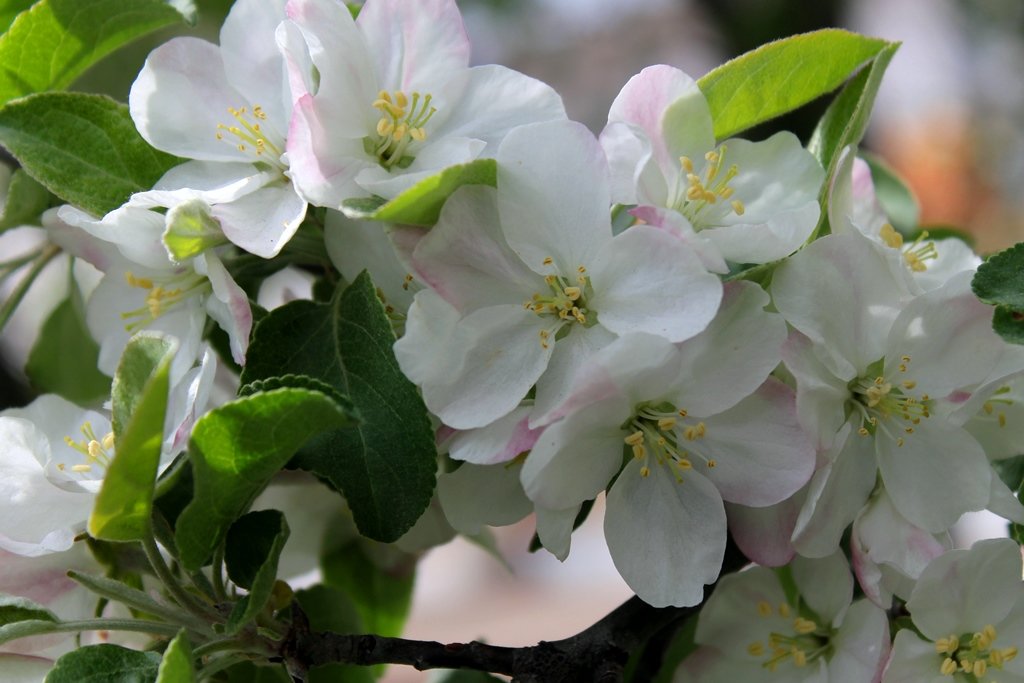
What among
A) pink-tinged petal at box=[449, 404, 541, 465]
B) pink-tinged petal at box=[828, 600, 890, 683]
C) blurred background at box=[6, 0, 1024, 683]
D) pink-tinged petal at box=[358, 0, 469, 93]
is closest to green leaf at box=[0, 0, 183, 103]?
pink-tinged petal at box=[358, 0, 469, 93]

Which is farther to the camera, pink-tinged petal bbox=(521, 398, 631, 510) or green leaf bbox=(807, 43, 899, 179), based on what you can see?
green leaf bbox=(807, 43, 899, 179)

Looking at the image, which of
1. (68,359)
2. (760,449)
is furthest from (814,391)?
(68,359)

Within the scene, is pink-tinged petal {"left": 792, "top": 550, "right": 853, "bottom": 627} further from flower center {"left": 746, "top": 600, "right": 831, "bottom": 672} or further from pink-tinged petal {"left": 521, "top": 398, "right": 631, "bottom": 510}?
pink-tinged petal {"left": 521, "top": 398, "right": 631, "bottom": 510}

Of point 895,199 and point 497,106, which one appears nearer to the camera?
point 497,106

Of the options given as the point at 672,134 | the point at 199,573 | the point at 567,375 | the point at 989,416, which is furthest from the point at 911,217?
the point at 199,573

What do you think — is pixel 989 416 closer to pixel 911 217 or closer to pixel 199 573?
pixel 911 217

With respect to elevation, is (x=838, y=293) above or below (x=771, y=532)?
above

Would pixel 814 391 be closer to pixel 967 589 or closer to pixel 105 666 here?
pixel 967 589

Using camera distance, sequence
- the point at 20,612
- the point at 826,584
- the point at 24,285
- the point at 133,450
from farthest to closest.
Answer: the point at 24,285, the point at 826,584, the point at 20,612, the point at 133,450
